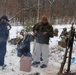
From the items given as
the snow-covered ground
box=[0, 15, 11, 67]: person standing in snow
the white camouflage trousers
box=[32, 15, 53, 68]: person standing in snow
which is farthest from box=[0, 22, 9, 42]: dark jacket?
the white camouflage trousers

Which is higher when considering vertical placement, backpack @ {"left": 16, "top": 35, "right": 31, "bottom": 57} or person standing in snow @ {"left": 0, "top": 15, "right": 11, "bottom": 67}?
person standing in snow @ {"left": 0, "top": 15, "right": 11, "bottom": 67}

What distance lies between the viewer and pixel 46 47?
26.1ft

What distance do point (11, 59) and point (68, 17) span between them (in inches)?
562

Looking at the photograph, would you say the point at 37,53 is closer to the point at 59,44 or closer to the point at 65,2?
the point at 59,44

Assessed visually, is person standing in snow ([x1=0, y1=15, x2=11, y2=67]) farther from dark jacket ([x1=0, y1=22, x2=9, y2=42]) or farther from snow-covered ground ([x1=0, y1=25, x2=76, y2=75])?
snow-covered ground ([x1=0, y1=25, x2=76, y2=75])

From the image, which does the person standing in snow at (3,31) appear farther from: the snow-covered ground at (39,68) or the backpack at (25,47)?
the backpack at (25,47)

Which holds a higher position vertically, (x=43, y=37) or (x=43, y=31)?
(x=43, y=31)

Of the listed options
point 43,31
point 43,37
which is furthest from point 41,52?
point 43,31

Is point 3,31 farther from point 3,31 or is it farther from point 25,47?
point 25,47

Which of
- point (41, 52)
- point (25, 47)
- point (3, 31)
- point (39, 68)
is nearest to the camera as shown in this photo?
point (3, 31)

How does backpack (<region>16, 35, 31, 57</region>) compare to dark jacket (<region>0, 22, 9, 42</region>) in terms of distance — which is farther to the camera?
backpack (<region>16, 35, 31, 57</region>)

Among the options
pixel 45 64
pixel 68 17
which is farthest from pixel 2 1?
pixel 45 64

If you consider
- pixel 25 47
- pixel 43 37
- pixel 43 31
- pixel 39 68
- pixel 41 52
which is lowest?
pixel 39 68

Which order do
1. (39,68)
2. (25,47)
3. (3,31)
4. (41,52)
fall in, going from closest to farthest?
1. (3,31)
2. (39,68)
3. (41,52)
4. (25,47)
